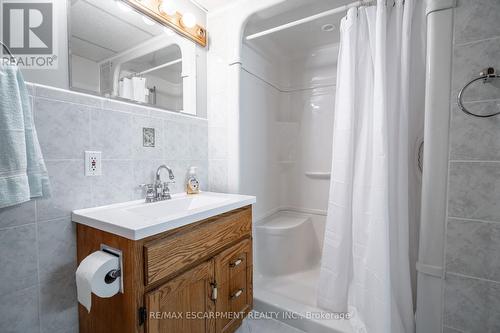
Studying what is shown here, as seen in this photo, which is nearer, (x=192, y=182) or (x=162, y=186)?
(x=162, y=186)

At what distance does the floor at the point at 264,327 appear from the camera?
135 cm

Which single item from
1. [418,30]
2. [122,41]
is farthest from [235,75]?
[418,30]

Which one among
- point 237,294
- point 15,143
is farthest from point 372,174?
point 15,143

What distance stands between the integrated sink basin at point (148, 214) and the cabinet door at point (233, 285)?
25 cm

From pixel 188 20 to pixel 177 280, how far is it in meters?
1.50

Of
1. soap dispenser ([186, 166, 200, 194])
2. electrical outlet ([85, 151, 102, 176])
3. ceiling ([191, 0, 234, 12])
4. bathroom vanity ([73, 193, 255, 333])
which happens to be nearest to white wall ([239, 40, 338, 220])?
ceiling ([191, 0, 234, 12])

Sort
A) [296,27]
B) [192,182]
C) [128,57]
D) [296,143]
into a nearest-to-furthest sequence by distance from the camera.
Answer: [128,57]
[192,182]
[296,27]
[296,143]

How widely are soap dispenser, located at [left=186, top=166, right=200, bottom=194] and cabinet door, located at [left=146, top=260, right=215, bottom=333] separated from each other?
545 mm

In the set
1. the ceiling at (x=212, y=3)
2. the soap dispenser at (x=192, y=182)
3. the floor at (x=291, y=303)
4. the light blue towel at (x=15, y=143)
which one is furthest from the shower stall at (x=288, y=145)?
the light blue towel at (x=15, y=143)

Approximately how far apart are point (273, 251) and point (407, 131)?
1.27 metres

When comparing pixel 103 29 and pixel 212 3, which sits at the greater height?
pixel 212 3

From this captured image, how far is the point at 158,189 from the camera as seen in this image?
1.23 meters

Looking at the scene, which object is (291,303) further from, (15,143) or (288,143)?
(15,143)

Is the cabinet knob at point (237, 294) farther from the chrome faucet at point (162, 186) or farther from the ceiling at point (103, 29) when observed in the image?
the ceiling at point (103, 29)
